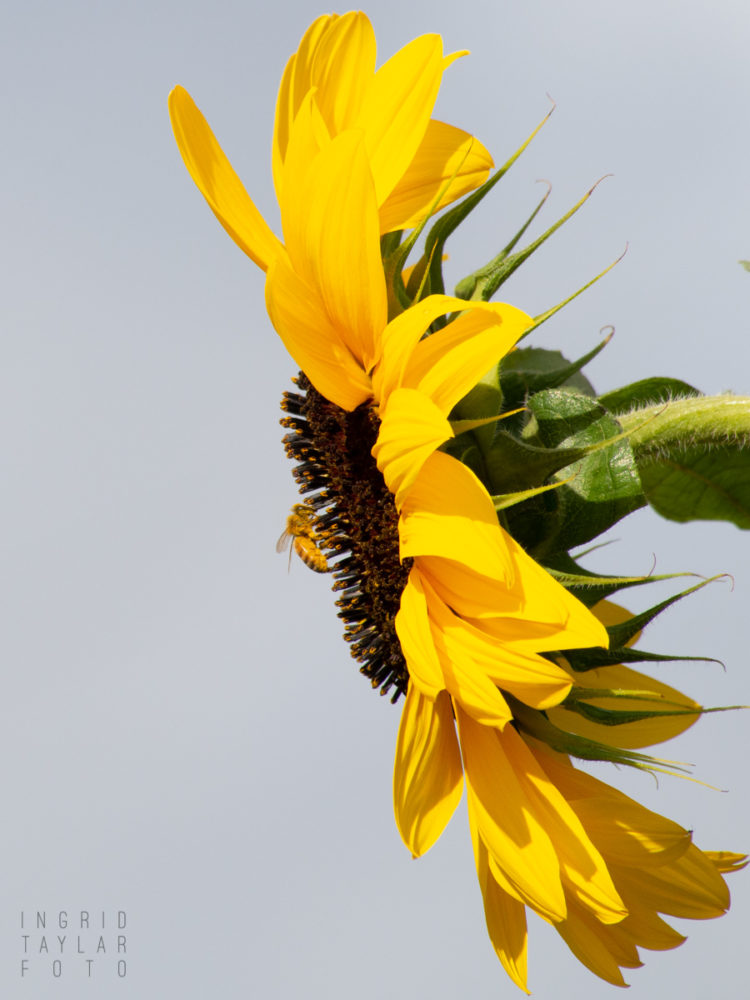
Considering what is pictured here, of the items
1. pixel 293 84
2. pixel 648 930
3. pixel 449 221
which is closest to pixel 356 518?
pixel 449 221

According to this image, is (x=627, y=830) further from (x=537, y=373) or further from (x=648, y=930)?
(x=537, y=373)

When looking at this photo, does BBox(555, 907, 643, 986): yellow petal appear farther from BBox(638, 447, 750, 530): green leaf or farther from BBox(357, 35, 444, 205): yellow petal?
BBox(357, 35, 444, 205): yellow petal

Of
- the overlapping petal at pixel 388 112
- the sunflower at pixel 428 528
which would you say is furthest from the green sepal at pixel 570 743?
the overlapping petal at pixel 388 112

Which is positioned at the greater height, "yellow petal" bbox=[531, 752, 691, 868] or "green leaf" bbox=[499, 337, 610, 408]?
"green leaf" bbox=[499, 337, 610, 408]

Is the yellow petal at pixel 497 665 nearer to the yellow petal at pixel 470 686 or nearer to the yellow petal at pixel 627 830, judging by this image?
the yellow petal at pixel 470 686

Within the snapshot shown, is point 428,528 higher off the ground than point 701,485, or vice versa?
point 701,485

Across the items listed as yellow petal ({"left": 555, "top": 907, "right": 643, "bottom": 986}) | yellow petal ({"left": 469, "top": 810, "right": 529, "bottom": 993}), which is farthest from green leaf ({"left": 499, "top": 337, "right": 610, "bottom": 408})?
yellow petal ({"left": 555, "top": 907, "right": 643, "bottom": 986})
